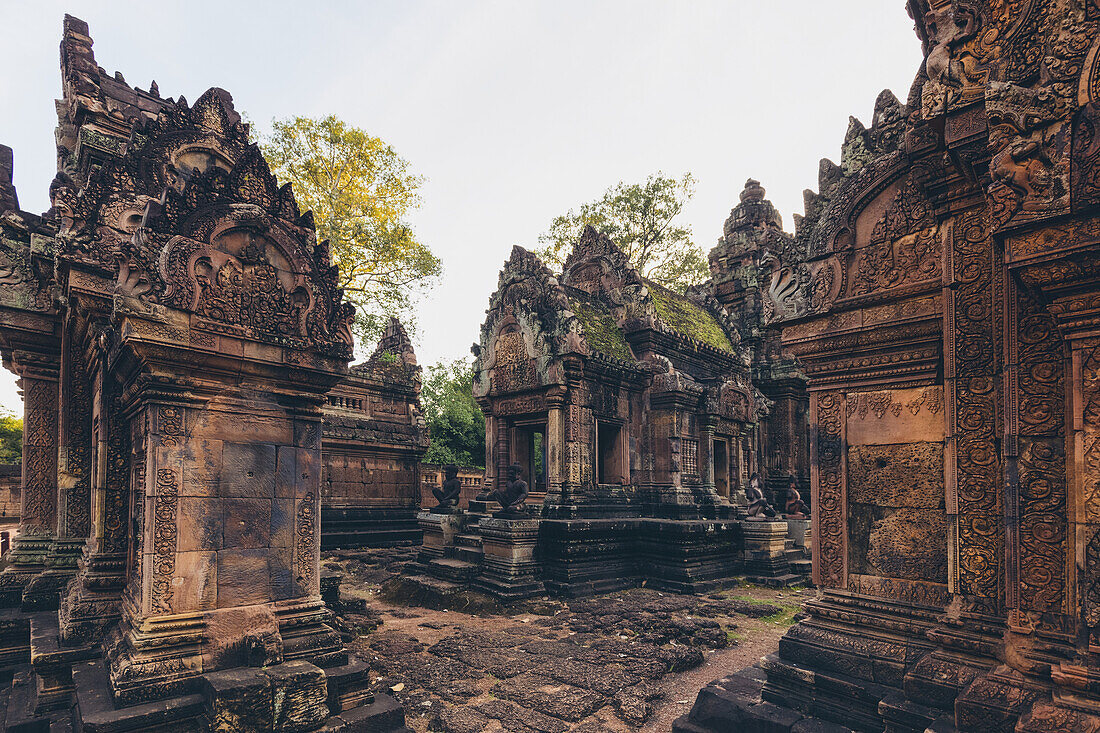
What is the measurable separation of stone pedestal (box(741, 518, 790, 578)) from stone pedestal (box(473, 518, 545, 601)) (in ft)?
14.8

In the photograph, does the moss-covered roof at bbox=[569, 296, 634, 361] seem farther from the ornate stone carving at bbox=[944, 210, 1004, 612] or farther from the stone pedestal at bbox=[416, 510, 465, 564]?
the ornate stone carving at bbox=[944, 210, 1004, 612]

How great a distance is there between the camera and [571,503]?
10477 millimetres

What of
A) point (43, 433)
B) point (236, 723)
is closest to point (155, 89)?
point (43, 433)

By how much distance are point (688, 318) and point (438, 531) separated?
28.0 feet

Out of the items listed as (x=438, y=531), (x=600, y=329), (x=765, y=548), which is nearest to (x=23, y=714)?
(x=438, y=531)

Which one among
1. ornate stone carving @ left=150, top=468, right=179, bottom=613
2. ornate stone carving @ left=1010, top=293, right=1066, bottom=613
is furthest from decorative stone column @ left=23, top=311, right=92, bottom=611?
ornate stone carving @ left=1010, top=293, right=1066, bottom=613

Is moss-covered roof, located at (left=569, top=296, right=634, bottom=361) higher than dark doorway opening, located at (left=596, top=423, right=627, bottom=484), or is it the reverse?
moss-covered roof, located at (left=569, top=296, right=634, bottom=361)

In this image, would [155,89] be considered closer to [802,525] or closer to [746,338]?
[802,525]

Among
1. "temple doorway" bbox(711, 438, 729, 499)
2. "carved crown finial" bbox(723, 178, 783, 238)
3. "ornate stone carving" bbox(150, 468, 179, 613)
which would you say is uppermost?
"carved crown finial" bbox(723, 178, 783, 238)

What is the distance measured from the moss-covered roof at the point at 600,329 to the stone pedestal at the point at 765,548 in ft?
14.0

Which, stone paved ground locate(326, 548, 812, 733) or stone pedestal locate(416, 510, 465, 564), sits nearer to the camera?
stone paved ground locate(326, 548, 812, 733)

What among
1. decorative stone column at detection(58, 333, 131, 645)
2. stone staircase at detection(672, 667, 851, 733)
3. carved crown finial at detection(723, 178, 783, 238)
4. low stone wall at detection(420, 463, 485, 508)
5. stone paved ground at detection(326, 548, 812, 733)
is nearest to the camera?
stone staircase at detection(672, 667, 851, 733)

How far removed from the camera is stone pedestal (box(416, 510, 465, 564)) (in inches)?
434

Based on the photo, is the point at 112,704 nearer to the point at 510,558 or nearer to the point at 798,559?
the point at 510,558
